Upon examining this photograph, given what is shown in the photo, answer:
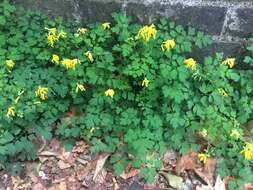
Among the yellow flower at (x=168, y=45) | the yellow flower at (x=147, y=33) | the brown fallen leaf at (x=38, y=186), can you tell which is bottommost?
the brown fallen leaf at (x=38, y=186)

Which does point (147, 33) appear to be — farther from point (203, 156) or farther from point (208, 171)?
point (208, 171)

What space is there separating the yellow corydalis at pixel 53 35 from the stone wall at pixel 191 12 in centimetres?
30

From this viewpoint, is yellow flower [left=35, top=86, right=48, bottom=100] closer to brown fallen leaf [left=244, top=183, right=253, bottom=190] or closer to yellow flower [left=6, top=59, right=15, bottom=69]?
yellow flower [left=6, top=59, right=15, bottom=69]

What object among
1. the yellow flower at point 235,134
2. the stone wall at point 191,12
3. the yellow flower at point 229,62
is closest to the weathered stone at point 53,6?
the stone wall at point 191,12

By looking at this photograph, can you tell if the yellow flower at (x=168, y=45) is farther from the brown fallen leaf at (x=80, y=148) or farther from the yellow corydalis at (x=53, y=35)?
the brown fallen leaf at (x=80, y=148)

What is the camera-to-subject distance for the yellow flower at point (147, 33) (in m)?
3.27

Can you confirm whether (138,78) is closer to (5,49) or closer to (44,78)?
(44,78)

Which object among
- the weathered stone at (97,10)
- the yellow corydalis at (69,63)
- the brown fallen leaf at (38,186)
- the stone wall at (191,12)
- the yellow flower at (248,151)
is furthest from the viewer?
the weathered stone at (97,10)

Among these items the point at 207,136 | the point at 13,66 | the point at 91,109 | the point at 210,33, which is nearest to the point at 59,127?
the point at 91,109

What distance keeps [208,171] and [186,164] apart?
161 millimetres

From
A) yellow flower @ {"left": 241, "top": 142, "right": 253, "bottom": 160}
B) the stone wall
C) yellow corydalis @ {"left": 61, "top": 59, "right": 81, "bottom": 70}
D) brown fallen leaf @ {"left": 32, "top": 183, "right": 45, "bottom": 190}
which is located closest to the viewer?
yellow flower @ {"left": 241, "top": 142, "right": 253, "bottom": 160}

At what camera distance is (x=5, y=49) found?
3.60 meters

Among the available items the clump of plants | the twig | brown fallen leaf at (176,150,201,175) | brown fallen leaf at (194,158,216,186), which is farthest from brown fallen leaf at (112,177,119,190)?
brown fallen leaf at (194,158,216,186)

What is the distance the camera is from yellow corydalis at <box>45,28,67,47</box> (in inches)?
135
